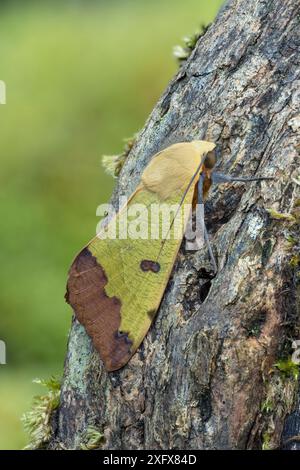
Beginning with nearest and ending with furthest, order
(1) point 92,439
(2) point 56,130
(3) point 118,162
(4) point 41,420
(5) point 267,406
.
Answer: (5) point 267,406 < (1) point 92,439 < (4) point 41,420 < (3) point 118,162 < (2) point 56,130

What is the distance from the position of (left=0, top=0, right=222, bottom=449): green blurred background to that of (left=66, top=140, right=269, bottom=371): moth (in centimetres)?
161

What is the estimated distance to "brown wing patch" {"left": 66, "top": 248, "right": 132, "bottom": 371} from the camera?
64.8 inches

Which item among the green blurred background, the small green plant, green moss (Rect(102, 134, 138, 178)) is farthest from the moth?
the green blurred background

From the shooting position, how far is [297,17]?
1768 millimetres

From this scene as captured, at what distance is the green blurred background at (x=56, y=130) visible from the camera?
3502mm

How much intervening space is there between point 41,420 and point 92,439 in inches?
7.6

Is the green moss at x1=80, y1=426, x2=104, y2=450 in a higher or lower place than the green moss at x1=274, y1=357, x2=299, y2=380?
lower

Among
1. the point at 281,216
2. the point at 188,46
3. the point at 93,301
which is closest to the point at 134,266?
the point at 93,301

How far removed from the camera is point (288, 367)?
1493 millimetres

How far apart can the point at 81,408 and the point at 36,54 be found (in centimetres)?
325

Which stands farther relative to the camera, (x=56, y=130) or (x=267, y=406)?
(x=56, y=130)

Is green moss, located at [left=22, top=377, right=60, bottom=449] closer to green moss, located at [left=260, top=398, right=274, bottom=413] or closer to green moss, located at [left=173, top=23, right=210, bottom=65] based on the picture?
green moss, located at [left=260, top=398, right=274, bottom=413]

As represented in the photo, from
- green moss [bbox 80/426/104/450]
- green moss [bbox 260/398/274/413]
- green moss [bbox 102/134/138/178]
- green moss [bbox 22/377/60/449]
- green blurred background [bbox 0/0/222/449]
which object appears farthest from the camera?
green blurred background [bbox 0/0/222/449]

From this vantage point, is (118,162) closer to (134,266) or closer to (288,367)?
(134,266)
